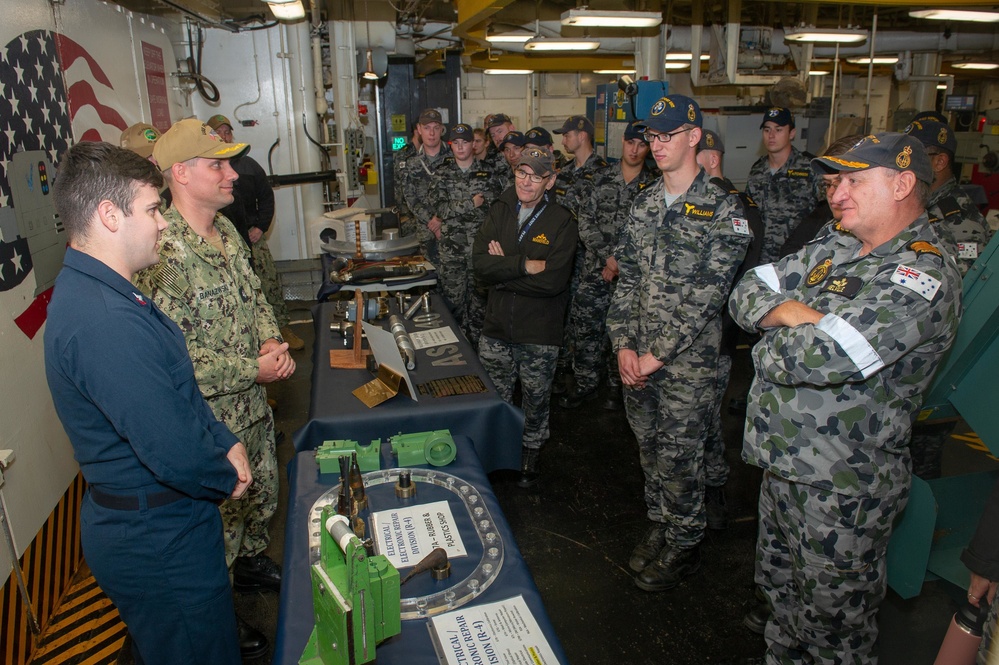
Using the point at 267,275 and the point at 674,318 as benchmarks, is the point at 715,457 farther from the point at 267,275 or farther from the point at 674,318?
the point at 267,275

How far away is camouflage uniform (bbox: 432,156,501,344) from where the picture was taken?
543 cm

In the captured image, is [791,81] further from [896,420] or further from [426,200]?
[896,420]

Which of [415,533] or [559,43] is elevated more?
[559,43]

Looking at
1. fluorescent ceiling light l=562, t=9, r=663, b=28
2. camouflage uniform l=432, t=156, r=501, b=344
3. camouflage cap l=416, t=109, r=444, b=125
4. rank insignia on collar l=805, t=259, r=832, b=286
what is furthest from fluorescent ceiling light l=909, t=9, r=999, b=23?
rank insignia on collar l=805, t=259, r=832, b=286

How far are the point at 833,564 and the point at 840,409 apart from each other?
477 millimetres

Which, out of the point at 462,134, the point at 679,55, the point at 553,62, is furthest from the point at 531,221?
the point at 553,62

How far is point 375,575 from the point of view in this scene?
51.1 inches

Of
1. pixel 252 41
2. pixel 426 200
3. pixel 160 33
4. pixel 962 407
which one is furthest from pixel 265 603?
pixel 252 41

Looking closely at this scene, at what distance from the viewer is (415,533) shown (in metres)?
1.75

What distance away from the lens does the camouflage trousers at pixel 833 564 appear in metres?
1.92

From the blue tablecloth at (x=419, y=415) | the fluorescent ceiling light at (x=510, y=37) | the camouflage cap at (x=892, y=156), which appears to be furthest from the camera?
the fluorescent ceiling light at (x=510, y=37)

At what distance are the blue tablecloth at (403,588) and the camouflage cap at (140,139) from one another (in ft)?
8.27

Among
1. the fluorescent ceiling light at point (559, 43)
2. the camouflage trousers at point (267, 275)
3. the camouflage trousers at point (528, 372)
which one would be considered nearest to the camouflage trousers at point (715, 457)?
the camouflage trousers at point (528, 372)

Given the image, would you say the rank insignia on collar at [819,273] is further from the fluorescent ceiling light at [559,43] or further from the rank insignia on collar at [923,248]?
the fluorescent ceiling light at [559,43]
